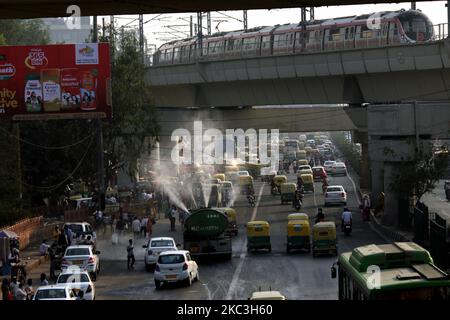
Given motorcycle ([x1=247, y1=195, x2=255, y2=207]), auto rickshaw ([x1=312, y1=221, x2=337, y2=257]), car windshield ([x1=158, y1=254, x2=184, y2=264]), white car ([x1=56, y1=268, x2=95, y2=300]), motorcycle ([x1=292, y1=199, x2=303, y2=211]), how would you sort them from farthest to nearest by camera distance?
1. motorcycle ([x1=247, y1=195, x2=255, y2=207])
2. motorcycle ([x1=292, y1=199, x2=303, y2=211])
3. auto rickshaw ([x1=312, y1=221, x2=337, y2=257])
4. car windshield ([x1=158, y1=254, x2=184, y2=264])
5. white car ([x1=56, y1=268, x2=95, y2=300])

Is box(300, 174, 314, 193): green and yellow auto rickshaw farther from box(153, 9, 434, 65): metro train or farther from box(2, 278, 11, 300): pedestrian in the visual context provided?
box(2, 278, 11, 300): pedestrian

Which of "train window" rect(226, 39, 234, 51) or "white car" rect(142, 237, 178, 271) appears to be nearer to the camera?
"white car" rect(142, 237, 178, 271)

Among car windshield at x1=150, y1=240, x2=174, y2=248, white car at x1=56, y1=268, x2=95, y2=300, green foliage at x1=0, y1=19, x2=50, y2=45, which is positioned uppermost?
green foliage at x1=0, y1=19, x2=50, y2=45

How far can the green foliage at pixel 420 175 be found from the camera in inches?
1716

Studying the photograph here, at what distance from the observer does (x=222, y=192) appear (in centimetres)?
6134

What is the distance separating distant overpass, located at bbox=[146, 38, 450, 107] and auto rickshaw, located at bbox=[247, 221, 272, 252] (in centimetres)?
1226

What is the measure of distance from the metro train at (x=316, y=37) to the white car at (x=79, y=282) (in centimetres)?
2594

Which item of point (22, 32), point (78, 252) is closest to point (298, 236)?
point (78, 252)

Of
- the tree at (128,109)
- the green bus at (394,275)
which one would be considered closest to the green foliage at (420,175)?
the tree at (128,109)

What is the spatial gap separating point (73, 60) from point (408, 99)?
1690 centimetres

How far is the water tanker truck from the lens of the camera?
33.9 meters

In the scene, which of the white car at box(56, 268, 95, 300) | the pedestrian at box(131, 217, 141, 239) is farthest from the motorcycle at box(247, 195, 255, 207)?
the white car at box(56, 268, 95, 300)

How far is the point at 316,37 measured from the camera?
2156 inches

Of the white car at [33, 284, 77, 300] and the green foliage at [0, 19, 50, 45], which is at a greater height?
the green foliage at [0, 19, 50, 45]
